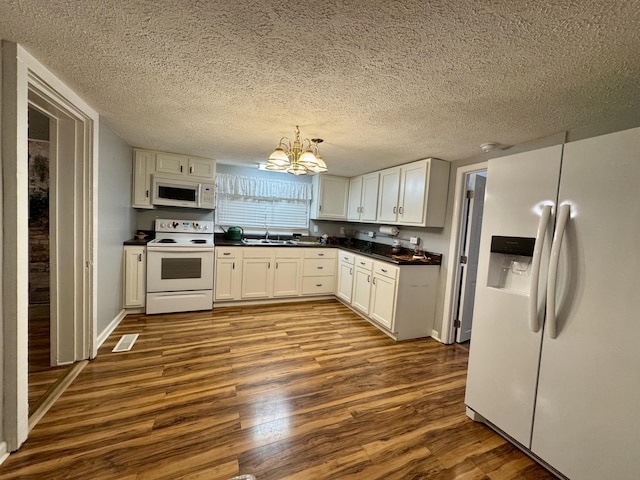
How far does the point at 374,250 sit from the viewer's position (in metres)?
4.10

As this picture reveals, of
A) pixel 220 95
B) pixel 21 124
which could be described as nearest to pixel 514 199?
pixel 220 95

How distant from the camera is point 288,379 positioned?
2152 mm

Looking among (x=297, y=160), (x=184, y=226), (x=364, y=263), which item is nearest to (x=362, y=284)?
(x=364, y=263)

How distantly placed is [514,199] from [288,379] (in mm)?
2094

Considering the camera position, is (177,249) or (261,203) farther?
(261,203)

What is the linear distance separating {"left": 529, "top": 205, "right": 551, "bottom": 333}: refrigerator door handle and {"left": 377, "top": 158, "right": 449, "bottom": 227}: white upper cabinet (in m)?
1.59

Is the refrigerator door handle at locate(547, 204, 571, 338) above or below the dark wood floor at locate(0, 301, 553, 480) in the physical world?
above

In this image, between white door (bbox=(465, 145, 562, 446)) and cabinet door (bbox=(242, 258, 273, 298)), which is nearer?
white door (bbox=(465, 145, 562, 446))

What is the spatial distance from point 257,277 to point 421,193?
2.49 m

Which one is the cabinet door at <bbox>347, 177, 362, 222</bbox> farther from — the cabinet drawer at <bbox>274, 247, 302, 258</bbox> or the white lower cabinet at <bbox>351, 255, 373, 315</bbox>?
the cabinet drawer at <bbox>274, 247, 302, 258</bbox>

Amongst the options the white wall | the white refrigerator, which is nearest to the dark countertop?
the white wall

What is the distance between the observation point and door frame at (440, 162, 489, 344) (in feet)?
9.67

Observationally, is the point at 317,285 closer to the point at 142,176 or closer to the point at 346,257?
the point at 346,257

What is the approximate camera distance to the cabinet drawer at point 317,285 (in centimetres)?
412
